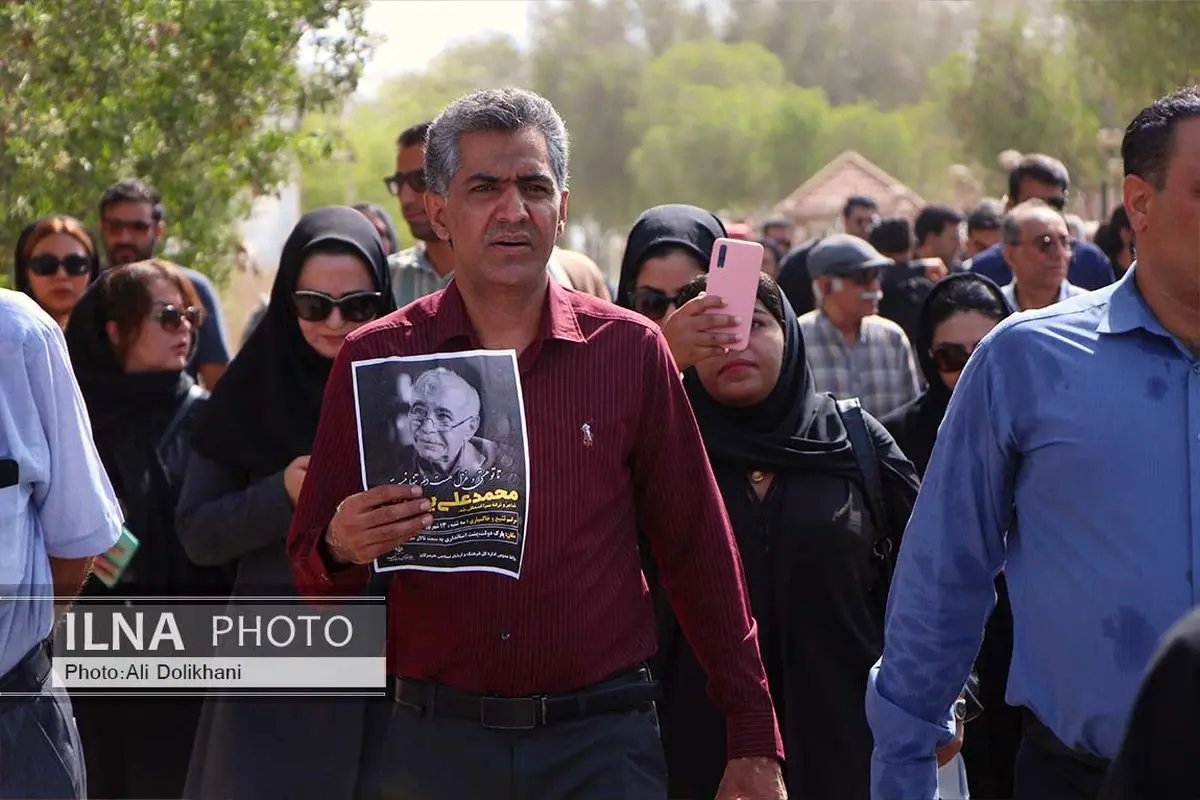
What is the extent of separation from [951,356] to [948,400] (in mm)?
230

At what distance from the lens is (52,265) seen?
7797 millimetres

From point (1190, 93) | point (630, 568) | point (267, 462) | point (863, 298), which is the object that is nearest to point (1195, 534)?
point (1190, 93)

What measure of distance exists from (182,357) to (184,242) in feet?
15.0

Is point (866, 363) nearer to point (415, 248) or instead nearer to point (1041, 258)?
point (1041, 258)

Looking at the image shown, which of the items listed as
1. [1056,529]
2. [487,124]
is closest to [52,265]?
[487,124]

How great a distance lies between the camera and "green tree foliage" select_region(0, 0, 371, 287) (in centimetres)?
921

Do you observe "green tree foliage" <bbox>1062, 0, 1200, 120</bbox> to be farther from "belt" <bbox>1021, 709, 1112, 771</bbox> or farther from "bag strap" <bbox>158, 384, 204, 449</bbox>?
"belt" <bbox>1021, 709, 1112, 771</bbox>

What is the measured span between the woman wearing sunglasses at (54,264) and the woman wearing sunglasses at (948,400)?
11.4 ft

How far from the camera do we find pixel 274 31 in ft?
32.9

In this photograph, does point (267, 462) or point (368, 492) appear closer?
point (368, 492)

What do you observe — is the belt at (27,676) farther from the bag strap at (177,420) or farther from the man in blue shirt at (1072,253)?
the man in blue shirt at (1072,253)

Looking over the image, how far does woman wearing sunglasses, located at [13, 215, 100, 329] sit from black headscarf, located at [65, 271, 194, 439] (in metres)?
1.08

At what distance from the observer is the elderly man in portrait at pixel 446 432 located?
11.9 feet

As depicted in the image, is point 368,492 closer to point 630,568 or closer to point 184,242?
point 630,568
